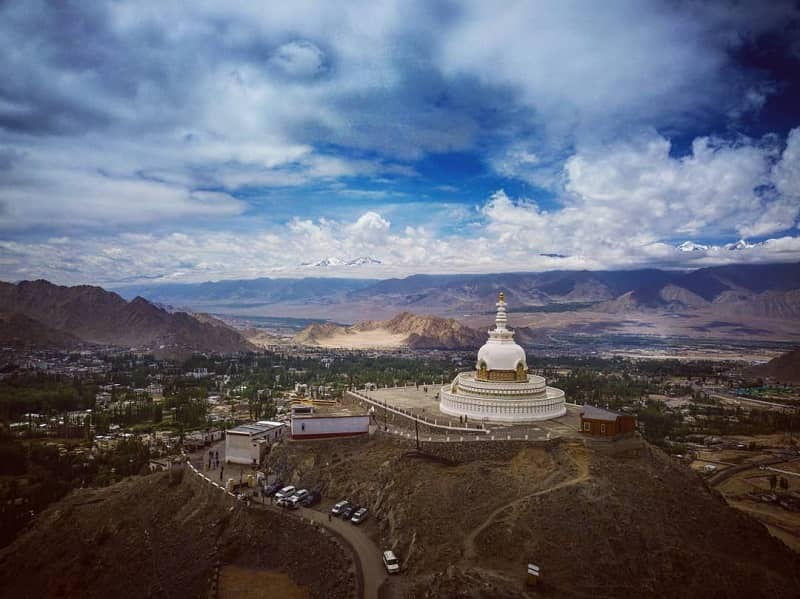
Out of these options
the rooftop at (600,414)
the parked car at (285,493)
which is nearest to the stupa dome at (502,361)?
the rooftop at (600,414)

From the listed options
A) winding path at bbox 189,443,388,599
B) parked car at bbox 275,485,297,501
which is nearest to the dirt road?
winding path at bbox 189,443,388,599

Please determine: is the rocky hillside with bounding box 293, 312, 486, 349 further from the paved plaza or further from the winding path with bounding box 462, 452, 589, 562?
the winding path with bounding box 462, 452, 589, 562

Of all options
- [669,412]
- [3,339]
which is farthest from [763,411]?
[3,339]

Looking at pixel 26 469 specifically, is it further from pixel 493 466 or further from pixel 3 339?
pixel 3 339

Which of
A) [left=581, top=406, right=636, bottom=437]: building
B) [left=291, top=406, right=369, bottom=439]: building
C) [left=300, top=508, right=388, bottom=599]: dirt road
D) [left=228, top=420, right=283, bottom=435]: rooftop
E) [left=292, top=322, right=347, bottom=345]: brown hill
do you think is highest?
[left=581, top=406, right=636, bottom=437]: building

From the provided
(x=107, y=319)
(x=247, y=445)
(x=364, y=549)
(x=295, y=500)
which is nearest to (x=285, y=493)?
(x=295, y=500)

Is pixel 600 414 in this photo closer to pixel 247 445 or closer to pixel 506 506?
pixel 506 506

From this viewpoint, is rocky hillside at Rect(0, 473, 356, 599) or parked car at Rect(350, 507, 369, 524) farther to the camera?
parked car at Rect(350, 507, 369, 524)
